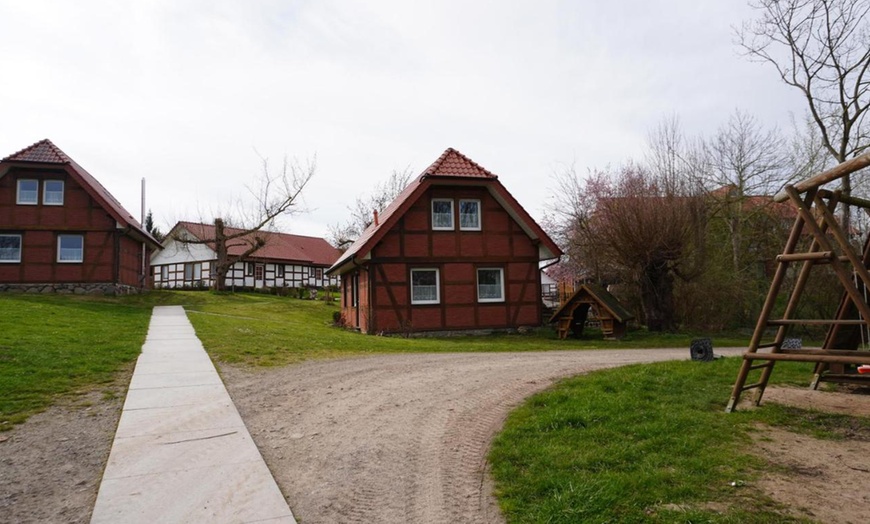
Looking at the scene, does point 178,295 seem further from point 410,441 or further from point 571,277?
point 410,441

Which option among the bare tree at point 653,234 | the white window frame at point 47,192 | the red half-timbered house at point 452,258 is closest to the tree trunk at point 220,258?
the white window frame at point 47,192

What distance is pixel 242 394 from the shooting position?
23.6 ft

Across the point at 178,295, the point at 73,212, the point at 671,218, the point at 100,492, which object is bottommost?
the point at 100,492

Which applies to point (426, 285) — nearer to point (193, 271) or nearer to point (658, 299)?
point (658, 299)

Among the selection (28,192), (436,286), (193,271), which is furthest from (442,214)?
(193,271)

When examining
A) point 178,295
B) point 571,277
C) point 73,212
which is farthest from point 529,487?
point 178,295

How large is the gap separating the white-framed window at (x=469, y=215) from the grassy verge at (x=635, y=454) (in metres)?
13.2

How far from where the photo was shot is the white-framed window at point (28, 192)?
23.3 metres

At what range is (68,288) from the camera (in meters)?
23.6

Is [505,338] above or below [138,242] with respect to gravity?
below

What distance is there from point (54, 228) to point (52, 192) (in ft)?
5.24

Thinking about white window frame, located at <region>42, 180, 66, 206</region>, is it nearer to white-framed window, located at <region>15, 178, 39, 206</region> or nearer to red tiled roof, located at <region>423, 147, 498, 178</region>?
white-framed window, located at <region>15, 178, 39, 206</region>

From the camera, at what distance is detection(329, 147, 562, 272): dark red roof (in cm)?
1817

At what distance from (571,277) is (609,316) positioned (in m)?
7.77
